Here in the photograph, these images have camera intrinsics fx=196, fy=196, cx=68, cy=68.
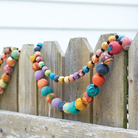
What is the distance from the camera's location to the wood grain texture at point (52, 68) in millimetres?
1421

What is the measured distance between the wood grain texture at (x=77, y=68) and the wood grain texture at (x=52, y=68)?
0.16 feet

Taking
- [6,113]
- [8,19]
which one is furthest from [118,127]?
[8,19]

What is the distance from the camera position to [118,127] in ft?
3.78

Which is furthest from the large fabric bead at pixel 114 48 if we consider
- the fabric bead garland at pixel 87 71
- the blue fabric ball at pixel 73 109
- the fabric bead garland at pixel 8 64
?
the fabric bead garland at pixel 8 64

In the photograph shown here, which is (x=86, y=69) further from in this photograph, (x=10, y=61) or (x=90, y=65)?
(x=10, y=61)

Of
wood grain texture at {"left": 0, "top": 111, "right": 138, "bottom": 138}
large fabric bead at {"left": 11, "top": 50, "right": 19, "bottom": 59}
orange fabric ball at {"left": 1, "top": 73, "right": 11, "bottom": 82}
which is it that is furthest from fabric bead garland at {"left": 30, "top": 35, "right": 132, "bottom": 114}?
orange fabric ball at {"left": 1, "top": 73, "right": 11, "bottom": 82}

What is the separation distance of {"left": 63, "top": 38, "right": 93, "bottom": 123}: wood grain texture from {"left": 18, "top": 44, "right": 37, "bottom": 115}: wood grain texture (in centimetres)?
31

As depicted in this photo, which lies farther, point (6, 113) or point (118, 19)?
point (118, 19)

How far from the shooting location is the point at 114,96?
1.17 metres

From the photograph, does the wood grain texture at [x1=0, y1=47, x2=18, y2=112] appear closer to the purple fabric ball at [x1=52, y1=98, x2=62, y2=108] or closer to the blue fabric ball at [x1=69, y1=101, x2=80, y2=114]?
the purple fabric ball at [x1=52, y1=98, x2=62, y2=108]

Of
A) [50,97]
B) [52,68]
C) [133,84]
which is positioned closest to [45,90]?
[50,97]

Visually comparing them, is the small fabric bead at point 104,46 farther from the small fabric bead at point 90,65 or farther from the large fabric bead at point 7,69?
the large fabric bead at point 7,69

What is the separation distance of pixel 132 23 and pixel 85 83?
6.84ft

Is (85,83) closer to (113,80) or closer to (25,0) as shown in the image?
(113,80)
